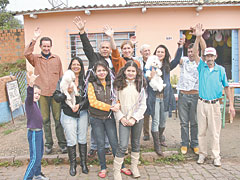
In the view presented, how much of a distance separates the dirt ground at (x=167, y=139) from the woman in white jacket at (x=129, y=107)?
1220 millimetres

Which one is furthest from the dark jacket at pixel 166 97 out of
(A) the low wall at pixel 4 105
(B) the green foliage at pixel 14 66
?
(B) the green foliage at pixel 14 66

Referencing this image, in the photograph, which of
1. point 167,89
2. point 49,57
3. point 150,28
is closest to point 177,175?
point 167,89

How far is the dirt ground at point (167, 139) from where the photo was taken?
453 centimetres

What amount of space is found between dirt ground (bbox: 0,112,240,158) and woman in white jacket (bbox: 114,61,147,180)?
122 centimetres

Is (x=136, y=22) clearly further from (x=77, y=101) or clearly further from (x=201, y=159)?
(x=201, y=159)

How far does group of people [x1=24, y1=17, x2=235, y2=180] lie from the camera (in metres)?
3.44

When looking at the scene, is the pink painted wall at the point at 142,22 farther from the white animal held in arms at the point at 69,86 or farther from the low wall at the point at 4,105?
the white animal held in arms at the point at 69,86

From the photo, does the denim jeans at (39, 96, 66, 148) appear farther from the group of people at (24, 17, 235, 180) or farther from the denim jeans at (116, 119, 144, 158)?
the denim jeans at (116, 119, 144, 158)

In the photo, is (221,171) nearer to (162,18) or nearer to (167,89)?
(167,89)

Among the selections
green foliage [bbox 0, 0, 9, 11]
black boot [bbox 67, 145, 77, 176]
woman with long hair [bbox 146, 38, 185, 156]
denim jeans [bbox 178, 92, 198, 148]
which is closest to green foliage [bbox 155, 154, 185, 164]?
woman with long hair [bbox 146, 38, 185, 156]

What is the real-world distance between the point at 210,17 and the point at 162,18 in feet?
5.77

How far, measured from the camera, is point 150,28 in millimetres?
8297

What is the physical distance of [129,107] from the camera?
11.4 ft

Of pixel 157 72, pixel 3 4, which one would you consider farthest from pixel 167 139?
pixel 3 4
